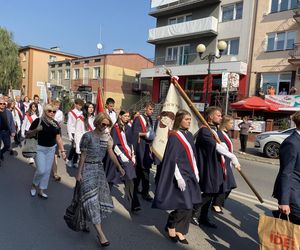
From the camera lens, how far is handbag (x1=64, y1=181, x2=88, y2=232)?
4031 mm

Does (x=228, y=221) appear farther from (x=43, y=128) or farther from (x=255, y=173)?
(x=255, y=173)

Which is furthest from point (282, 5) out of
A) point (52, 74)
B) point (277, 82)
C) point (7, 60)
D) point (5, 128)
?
point (7, 60)

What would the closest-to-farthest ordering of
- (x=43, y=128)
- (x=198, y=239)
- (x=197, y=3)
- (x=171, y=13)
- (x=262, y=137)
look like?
(x=198, y=239) < (x=43, y=128) < (x=262, y=137) < (x=197, y=3) < (x=171, y=13)

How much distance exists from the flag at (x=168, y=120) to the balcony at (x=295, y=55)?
17580mm

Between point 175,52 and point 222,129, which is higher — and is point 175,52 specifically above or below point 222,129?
above

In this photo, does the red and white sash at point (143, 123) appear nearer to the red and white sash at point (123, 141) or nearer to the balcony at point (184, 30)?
the red and white sash at point (123, 141)

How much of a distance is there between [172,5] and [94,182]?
2717 centimetres

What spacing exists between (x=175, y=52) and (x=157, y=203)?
86.3 feet

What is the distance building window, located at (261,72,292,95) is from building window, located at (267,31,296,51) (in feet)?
6.07

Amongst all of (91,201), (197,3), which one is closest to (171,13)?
(197,3)

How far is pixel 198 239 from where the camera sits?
4266 mm

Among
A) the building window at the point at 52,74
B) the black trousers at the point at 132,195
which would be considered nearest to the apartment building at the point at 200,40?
the black trousers at the point at 132,195

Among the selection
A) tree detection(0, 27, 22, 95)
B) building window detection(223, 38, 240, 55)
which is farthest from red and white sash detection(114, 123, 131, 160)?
tree detection(0, 27, 22, 95)

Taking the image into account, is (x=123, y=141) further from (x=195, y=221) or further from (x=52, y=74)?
(x=52, y=74)
